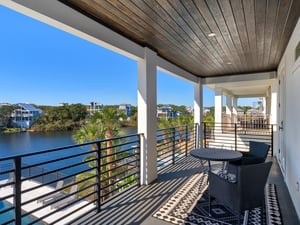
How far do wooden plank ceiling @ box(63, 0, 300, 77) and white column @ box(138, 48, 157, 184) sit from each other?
0.38 metres

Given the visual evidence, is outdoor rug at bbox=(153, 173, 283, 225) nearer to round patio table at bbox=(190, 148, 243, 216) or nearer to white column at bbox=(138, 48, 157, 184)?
round patio table at bbox=(190, 148, 243, 216)

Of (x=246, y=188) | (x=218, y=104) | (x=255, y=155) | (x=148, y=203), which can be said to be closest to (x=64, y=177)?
(x=148, y=203)

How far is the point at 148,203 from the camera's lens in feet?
9.43

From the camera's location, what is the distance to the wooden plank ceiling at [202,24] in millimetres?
2264

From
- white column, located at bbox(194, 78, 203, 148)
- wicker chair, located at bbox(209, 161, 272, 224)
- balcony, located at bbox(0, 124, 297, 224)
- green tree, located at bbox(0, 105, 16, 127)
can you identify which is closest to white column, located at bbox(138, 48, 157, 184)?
balcony, located at bbox(0, 124, 297, 224)

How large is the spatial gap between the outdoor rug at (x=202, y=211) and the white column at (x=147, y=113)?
708 mm

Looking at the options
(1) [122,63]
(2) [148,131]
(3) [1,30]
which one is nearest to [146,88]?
(2) [148,131]

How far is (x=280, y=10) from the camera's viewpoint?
7.81 feet

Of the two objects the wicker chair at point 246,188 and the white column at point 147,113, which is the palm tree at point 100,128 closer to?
the white column at point 147,113

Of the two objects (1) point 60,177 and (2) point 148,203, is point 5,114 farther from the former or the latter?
(2) point 148,203

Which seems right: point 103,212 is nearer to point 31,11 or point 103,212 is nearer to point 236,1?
point 31,11

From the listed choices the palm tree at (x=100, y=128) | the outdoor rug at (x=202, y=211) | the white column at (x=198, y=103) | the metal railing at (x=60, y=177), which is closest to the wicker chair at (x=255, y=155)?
the outdoor rug at (x=202, y=211)

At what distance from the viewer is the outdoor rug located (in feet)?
7.88

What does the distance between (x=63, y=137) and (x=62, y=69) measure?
36.8 feet
